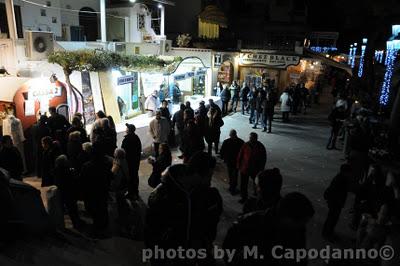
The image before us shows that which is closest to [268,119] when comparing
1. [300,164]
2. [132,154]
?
[300,164]

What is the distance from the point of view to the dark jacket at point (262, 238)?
271 centimetres

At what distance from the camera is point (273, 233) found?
8.93 feet

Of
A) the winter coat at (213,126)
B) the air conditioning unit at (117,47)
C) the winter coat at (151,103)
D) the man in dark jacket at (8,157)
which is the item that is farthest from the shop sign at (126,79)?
the man in dark jacket at (8,157)

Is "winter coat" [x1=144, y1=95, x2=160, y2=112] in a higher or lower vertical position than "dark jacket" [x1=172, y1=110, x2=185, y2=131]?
higher

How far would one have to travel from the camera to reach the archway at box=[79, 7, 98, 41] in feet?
62.3

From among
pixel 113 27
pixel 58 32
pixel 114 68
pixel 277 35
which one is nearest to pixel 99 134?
pixel 114 68

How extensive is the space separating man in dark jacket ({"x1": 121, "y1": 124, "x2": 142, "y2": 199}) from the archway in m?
13.1

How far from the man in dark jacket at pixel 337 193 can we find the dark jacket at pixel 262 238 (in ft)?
12.6

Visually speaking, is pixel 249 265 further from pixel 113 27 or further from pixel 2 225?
pixel 113 27

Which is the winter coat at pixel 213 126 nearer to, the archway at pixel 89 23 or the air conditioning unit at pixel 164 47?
the air conditioning unit at pixel 164 47

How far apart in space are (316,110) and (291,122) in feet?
15.4

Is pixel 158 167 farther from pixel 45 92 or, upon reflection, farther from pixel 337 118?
pixel 337 118

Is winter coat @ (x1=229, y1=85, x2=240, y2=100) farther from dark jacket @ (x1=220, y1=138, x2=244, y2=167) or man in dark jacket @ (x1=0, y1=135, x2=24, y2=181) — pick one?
man in dark jacket @ (x1=0, y1=135, x2=24, y2=181)

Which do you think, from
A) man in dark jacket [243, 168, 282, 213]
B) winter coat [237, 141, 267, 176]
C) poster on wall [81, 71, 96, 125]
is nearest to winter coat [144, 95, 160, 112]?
poster on wall [81, 71, 96, 125]
